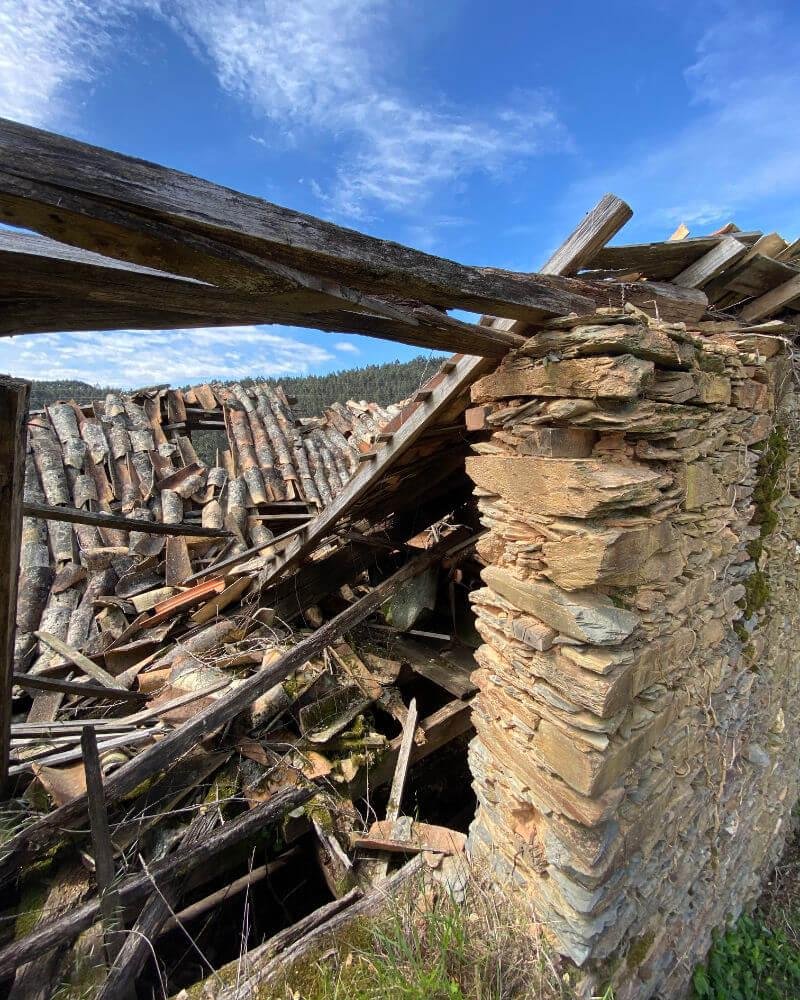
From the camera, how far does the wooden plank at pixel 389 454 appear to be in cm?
232

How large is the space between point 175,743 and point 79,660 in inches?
59.8

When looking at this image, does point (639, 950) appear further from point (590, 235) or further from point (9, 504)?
point (9, 504)

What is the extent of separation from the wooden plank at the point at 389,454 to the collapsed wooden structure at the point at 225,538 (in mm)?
21

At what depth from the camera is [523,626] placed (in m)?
2.12

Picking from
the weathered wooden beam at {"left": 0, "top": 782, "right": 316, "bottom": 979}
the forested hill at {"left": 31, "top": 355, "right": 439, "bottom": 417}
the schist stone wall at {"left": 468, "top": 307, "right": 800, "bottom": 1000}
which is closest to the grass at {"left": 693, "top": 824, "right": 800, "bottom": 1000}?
the schist stone wall at {"left": 468, "top": 307, "right": 800, "bottom": 1000}

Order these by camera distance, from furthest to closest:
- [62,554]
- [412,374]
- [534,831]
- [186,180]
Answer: [412,374] → [62,554] → [534,831] → [186,180]

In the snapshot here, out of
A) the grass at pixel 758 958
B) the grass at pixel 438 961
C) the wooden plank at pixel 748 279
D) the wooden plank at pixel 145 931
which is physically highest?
the wooden plank at pixel 748 279

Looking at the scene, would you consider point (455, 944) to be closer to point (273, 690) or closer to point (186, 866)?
point (186, 866)

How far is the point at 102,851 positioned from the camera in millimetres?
2338

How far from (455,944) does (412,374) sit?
57.9ft

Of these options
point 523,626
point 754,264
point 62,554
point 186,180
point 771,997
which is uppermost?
point 754,264

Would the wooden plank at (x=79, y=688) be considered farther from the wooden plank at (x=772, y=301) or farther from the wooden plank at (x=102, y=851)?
the wooden plank at (x=772, y=301)

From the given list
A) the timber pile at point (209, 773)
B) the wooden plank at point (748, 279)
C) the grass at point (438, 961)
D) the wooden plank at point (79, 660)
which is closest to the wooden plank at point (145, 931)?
the timber pile at point (209, 773)

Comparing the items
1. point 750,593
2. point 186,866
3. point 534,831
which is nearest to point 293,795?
point 186,866
